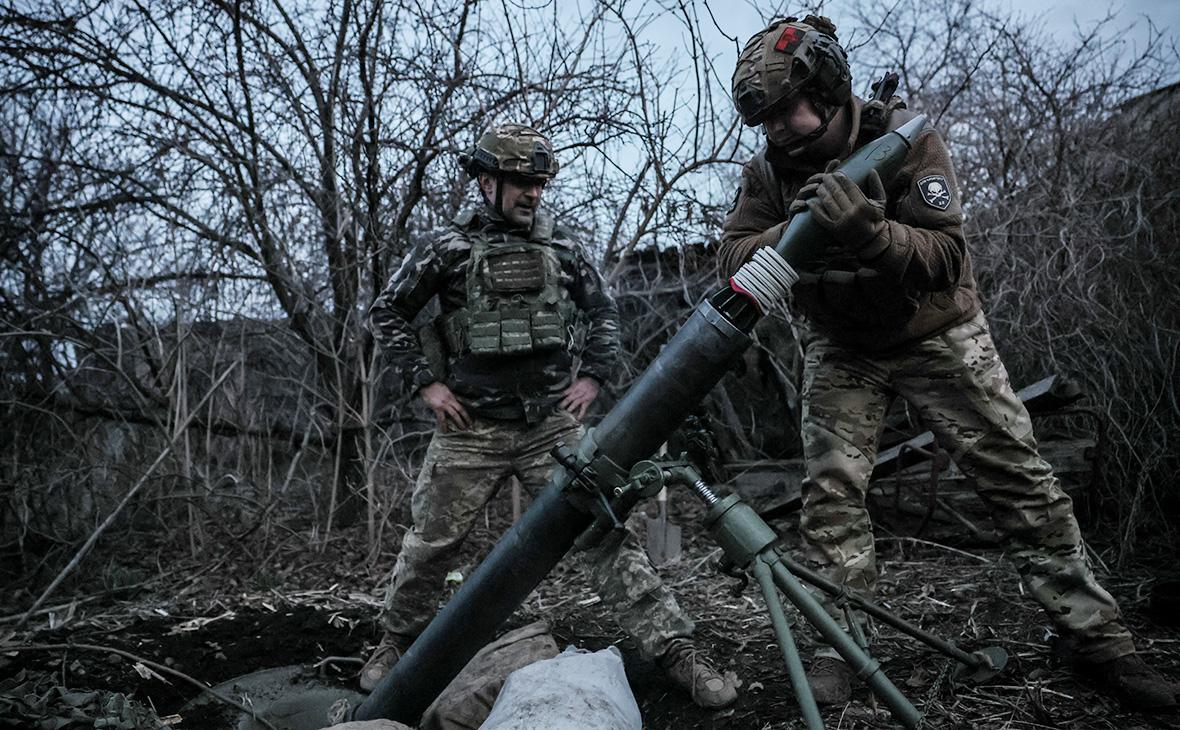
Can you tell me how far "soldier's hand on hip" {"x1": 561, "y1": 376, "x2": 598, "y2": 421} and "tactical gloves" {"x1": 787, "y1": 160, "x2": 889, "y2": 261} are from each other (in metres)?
1.63

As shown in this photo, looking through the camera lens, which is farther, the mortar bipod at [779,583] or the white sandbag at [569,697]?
the white sandbag at [569,697]

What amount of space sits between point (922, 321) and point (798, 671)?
56.8 inches

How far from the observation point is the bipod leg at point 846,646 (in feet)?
6.47

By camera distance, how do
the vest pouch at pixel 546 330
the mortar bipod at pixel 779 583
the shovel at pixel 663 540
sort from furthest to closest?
the shovel at pixel 663 540 → the vest pouch at pixel 546 330 → the mortar bipod at pixel 779 583

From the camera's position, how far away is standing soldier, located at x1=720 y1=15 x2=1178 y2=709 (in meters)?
2.58

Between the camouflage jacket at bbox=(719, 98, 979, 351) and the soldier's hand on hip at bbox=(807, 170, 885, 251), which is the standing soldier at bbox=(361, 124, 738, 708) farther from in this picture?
the soldier's hand on hip at bbox=(807, 170, 885, 251)

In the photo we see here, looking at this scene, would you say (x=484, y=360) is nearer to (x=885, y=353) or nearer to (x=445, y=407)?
(x=445, y=407)

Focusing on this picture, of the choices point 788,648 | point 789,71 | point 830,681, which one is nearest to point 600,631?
point 830,681

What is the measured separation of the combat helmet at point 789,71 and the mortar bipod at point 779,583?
1.25 m

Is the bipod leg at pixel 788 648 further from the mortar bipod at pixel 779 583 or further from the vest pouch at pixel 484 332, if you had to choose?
the vest pouch at pixel 484 332

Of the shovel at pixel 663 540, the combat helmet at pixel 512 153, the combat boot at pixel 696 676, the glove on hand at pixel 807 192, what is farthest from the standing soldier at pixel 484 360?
the shovel at pixel 663 540

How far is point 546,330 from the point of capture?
3.54m

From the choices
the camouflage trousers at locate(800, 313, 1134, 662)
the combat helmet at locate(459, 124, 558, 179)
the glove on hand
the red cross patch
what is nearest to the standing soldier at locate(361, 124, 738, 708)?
the combat helmet at locate(459, 124, 558, 179)

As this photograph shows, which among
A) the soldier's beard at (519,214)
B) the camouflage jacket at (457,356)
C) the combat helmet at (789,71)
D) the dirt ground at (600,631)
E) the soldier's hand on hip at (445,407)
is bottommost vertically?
the dirt ground at (600,631)
